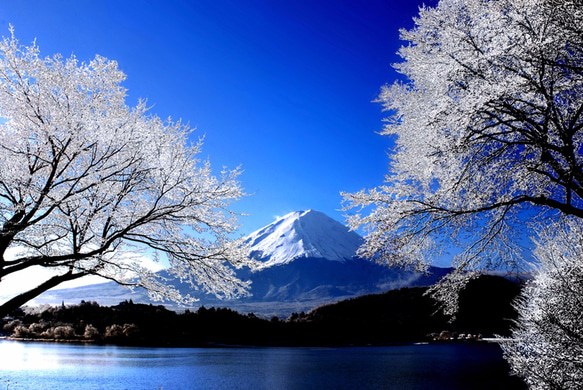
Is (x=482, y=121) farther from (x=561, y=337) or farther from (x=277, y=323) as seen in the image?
(x=277, y=323)

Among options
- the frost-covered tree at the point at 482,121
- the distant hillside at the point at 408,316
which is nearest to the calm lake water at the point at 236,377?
the frost-covered tree at the point at 482,121

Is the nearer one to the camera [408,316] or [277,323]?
[277,323]

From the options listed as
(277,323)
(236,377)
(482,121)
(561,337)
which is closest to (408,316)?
(277,323)

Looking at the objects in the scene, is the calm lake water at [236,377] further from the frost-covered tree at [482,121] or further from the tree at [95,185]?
the frost-covered tree at [482,121]

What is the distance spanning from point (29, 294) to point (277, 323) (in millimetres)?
63957

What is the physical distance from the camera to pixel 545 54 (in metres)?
4.92

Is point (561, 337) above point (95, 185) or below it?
below

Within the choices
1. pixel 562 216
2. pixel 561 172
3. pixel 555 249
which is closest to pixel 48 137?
pixel 561 172

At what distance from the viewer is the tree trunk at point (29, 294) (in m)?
7.49

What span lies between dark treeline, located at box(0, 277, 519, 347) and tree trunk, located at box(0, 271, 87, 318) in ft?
114

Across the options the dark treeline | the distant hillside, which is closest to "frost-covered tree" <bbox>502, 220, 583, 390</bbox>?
the dark treeline

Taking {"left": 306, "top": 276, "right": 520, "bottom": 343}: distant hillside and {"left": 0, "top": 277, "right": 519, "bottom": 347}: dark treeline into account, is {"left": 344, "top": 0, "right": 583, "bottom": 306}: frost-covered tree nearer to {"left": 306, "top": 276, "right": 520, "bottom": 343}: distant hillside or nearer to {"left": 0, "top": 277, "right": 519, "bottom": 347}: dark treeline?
{"left": 0, "top": 277, "right": 519, "bottom": 347}: dark treeline

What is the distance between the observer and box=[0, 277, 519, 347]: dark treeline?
49.6 metres

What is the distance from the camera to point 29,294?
→ 25.5 feet
